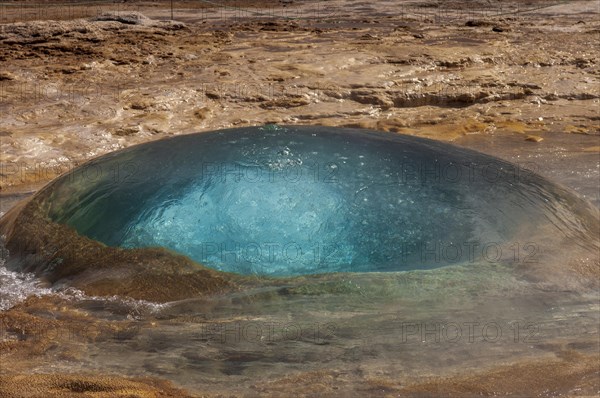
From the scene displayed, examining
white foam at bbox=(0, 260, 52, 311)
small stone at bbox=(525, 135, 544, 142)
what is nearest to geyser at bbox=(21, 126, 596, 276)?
white foam at bbox=(0, 260, 52, 311)

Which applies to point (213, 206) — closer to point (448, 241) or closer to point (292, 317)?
point (292, 317)

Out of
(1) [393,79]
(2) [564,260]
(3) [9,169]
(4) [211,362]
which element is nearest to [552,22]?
(1) [393,79]

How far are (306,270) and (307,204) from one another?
0.26 metres

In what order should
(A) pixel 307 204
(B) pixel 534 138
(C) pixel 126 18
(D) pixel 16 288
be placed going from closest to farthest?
(A) pixel 307 204 → (D) pixel 16 288 → (B) pixel 534 138 → (C) pixel 126 18

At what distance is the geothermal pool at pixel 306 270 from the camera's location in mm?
2742

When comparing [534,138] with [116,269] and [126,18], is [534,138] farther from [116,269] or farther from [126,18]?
[126,18]

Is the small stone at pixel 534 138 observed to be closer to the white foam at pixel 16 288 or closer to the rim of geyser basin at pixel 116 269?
the rim of geyser basin at pixel 116 269

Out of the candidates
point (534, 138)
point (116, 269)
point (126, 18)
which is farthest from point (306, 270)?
point (126, 18)

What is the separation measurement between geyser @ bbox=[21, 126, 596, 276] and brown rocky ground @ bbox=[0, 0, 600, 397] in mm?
458

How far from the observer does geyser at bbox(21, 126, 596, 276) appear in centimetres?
298

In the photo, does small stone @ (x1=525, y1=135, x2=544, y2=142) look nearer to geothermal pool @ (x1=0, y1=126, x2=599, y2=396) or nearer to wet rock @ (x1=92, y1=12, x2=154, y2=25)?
geothermal pool @ (x1=0, y1=126, x2=599, y2=396)

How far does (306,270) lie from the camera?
2.96 meters

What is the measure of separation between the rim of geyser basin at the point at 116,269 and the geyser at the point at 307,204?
0.11ft

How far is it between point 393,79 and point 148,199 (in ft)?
15.9
